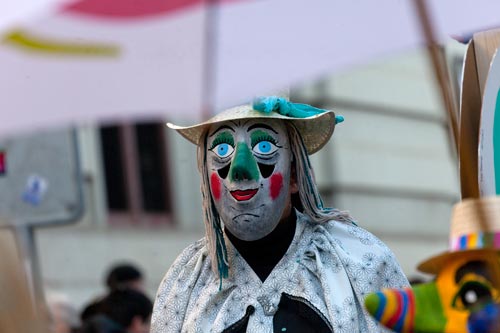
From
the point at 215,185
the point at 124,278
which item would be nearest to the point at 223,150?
the point at 215,185

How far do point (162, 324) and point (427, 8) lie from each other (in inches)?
71.1

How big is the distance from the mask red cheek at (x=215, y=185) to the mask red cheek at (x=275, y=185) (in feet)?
0.50

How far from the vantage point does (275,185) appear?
406 cm

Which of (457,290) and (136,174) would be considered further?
(136,174)

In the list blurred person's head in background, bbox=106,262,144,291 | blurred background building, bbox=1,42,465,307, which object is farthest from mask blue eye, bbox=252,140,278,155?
blurred background building, bbox=1,42,465,307

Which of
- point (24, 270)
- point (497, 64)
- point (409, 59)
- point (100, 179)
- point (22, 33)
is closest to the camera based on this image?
point (22, 33)

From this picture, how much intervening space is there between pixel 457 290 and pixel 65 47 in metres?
1.07

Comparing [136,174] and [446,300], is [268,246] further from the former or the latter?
[136,174]

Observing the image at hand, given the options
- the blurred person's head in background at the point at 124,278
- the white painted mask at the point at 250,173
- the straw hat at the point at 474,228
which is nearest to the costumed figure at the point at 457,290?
the straw hat at the point at 474,228

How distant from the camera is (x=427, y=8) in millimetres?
2580

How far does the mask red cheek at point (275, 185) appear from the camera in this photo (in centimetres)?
405

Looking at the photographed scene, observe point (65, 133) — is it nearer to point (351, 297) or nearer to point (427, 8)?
point (351, 297)

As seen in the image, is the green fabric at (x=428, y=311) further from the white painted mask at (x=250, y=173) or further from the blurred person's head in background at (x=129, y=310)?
the blurred person's head in background at (x=129, y=310)

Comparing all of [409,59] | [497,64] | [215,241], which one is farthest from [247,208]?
[409,59]
